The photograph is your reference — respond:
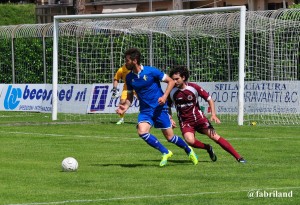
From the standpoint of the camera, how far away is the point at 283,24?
3077cm

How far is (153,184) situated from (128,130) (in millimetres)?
12469

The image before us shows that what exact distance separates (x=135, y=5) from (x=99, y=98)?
3625 cm

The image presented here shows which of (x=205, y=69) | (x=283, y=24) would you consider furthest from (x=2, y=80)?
(x=283, y=24)

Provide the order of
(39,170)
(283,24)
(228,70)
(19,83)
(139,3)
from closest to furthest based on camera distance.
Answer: (39,170)
(283,24)
(228,70)
(19,83)
(139,3)

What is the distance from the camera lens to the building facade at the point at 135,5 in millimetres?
63875

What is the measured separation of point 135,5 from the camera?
70.9m

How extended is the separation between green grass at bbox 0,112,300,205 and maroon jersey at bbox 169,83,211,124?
81cm

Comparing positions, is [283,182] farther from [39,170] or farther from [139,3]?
[139,3]

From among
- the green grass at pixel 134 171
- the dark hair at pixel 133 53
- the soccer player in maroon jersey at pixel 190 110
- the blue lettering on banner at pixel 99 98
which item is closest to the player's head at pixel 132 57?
the dark hair at pixel 133 53

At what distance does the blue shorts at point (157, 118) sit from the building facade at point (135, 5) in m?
41.6

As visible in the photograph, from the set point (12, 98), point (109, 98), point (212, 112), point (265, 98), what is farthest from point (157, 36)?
point (212, 112)

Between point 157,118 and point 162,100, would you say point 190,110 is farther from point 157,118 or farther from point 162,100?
point 162,100

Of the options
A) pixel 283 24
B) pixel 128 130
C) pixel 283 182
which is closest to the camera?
pixel 283 182

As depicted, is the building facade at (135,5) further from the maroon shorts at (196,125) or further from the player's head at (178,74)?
the player's head at (178,74)
